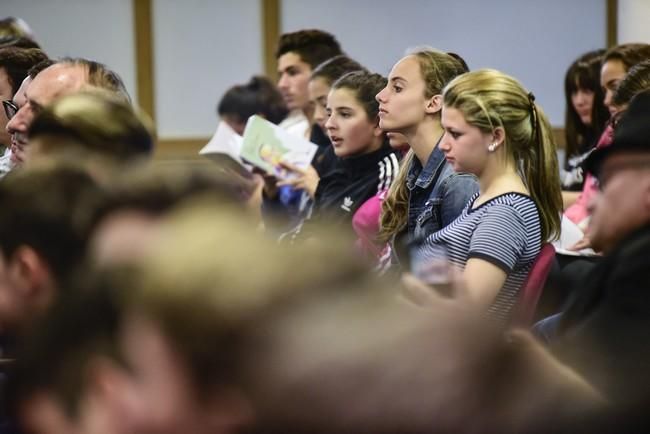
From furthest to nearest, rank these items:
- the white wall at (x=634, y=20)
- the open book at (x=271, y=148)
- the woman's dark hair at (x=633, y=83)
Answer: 1. the white wall at (x=634, y=20)
2. the open book at (x=271, y=148)
3. the woman's dark hair at (x=633, y=83)

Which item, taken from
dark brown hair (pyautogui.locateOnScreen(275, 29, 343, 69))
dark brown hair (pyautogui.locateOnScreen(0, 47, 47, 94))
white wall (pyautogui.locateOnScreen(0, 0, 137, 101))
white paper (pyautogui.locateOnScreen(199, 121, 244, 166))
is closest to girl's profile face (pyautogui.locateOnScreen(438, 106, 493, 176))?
dark brown hair (pyautogui.locateOnScreen(0, 47, 47, 94))

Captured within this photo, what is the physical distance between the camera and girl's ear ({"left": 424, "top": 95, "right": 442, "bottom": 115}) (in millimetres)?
3299

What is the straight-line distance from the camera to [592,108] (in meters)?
4.63

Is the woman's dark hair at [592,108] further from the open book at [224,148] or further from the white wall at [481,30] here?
the white wall at [481,30]

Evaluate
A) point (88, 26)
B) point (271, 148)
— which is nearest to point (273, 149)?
point (271, 148)

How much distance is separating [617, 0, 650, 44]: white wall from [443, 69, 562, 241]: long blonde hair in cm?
287

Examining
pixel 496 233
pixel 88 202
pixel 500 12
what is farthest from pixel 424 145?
pixel 500 12

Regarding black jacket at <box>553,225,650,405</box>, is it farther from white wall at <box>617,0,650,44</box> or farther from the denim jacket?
white wall at <box>617,0,650,44</box>

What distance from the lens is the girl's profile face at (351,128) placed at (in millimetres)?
3867

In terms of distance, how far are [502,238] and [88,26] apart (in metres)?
5.23

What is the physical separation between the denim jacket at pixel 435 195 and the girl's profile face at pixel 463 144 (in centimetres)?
15

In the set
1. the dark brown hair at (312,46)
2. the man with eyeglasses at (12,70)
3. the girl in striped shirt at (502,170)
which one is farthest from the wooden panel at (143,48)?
the girl in striped shirt at (502,170)

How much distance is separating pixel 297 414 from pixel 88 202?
30 centimetres

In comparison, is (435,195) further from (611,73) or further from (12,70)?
(12,70)
